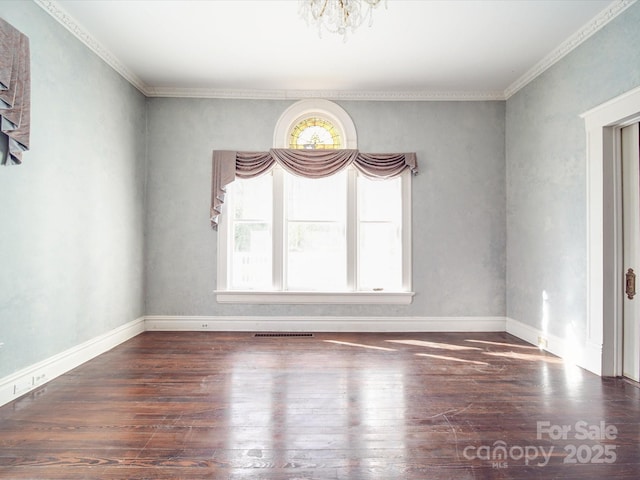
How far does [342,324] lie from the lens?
193 inches

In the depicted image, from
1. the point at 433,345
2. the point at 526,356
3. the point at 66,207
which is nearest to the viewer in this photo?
the point at 66,207

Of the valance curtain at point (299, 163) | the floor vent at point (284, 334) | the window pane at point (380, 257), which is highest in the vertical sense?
the valance curtain at point (299, 163)

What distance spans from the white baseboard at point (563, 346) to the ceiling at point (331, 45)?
116 inches

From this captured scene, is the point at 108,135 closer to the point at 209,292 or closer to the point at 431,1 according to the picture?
the point at 209,292

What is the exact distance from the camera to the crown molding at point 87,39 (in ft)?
10.1

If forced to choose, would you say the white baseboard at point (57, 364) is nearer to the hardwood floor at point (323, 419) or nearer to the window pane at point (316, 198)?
the hardwood floor at point (323, 419)

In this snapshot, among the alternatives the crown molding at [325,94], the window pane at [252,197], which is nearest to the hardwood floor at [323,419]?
the window pane at [252,197]

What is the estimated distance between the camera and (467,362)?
3.65 meters

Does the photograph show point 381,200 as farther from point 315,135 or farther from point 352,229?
point 315,135

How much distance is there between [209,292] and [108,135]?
2204 millimetres

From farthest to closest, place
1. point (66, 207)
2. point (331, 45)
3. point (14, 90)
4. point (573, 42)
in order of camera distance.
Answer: point (331, 45)
point (573, 42)
point (66, 207)
point (14, 90)

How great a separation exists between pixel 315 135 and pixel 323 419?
363 centimetres

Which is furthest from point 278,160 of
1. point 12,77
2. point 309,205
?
point 12,77

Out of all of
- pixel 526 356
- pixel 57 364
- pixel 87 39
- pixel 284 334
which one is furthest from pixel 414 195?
pixel 57 364
